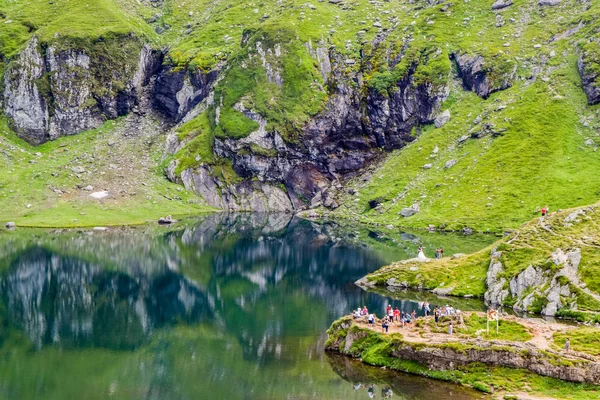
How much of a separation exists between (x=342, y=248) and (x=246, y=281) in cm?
3617

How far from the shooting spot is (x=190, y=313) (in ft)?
265

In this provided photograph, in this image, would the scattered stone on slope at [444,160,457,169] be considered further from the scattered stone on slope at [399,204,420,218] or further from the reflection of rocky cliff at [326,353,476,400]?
the reflection of rocky cliff at [326,353,476,400]

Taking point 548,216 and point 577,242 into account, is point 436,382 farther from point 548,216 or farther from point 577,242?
point 548,216

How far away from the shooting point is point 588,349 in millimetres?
53719

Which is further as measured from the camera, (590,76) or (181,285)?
(590,76)

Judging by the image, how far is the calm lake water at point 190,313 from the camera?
51.9 m

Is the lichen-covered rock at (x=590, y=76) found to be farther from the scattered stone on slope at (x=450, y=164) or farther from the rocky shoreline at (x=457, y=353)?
the rocky shoreline at (x=457, y=353)

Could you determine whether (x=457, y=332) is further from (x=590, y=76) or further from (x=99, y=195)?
(x=590, y=76)

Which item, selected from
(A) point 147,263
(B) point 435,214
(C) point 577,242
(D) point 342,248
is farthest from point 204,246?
(C) point 577,242

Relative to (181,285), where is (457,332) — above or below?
above

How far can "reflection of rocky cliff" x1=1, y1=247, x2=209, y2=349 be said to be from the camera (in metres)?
69.7

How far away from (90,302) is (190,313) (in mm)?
18005

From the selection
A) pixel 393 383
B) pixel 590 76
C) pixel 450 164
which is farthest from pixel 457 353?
pixel 590 76

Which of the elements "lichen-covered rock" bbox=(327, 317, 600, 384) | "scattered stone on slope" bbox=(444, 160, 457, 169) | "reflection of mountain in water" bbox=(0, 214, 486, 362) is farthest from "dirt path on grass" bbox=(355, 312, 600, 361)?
"scattered stone on slope" bbox=(444, 160, 457, 169)
